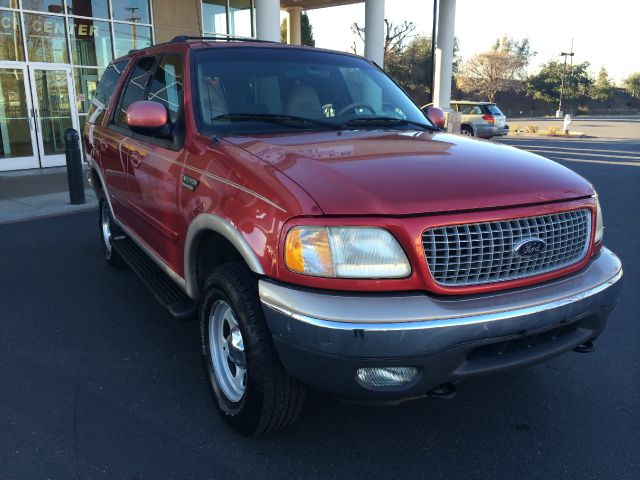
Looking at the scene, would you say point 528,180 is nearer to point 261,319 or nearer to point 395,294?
point 395,294

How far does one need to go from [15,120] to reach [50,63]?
1.65 meters

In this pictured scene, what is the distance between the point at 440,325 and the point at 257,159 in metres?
1.14

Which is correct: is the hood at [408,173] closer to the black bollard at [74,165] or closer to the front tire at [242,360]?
the front tire at [242,360]

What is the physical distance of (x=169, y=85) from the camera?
3646 mm

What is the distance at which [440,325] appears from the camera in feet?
6.86

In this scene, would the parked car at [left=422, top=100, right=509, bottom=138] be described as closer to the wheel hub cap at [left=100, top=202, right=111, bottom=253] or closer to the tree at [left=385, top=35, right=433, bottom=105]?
the wheel hub cap at [left=100, top=202, right=111, bottom=253]

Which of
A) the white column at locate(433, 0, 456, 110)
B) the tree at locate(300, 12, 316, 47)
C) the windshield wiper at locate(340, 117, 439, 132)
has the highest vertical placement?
the tree at locate(300, 12, 316, 47)

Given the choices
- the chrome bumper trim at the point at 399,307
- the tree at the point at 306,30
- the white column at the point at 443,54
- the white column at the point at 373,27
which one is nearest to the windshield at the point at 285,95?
the chrome bumper trim at the point at 399,307

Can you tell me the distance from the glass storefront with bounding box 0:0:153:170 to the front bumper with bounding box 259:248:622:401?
13111mm

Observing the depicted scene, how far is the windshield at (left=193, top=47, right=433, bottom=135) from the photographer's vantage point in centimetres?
322

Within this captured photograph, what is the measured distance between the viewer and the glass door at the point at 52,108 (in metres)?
13.2

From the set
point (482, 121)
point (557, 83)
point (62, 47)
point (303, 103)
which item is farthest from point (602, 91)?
point (303, 103)

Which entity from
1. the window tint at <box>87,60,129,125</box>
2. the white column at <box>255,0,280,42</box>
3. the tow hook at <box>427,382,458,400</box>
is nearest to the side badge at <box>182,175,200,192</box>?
the tow hook at <box>427,382,458,400</box>

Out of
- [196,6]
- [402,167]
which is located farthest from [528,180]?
[196,6]
